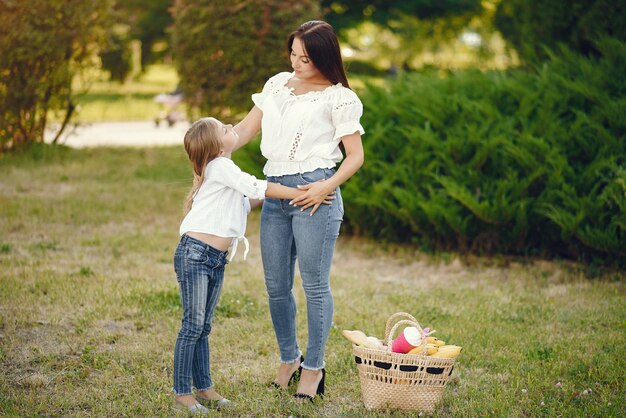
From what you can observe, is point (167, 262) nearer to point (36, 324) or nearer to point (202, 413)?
point (36, 324)

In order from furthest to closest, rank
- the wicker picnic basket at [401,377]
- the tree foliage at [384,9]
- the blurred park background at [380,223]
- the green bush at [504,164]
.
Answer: the tree foliage at [384,9] → the green bush at [504,164] → the blurred park background at [380,223] → the wicker picnic basket at [401,377]

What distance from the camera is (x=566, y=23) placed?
8.33 meters

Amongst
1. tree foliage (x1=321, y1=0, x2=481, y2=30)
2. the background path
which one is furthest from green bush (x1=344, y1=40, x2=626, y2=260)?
tree foliage (x1=321, y1=0, x2=481, y2=30)

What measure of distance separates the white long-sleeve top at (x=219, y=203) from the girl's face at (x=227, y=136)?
0.08 meters

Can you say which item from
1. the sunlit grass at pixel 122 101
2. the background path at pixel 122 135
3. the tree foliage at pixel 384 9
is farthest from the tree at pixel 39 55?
the tree foliage at pixel 384 9

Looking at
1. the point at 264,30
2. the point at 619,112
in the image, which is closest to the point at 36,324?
the point at 619,112

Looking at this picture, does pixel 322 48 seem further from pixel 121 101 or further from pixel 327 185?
pixel 121 101

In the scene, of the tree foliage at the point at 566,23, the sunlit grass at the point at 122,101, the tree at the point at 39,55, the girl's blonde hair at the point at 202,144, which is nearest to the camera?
the girl's blonde hair at the point at 202,144

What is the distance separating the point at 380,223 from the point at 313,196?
423cm

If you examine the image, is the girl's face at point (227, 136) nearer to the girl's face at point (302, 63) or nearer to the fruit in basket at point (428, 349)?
the girl's face at point (302, 63)

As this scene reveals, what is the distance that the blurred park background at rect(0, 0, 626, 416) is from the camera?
14.9 ft

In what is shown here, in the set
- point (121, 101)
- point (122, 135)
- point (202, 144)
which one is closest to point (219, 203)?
point (202, 144)

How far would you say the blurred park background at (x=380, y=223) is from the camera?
4534 mm

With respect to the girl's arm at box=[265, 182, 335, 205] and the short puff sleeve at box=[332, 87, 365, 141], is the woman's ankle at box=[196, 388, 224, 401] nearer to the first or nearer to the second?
the girl's arm at box=[265, 182, 335, 205]
